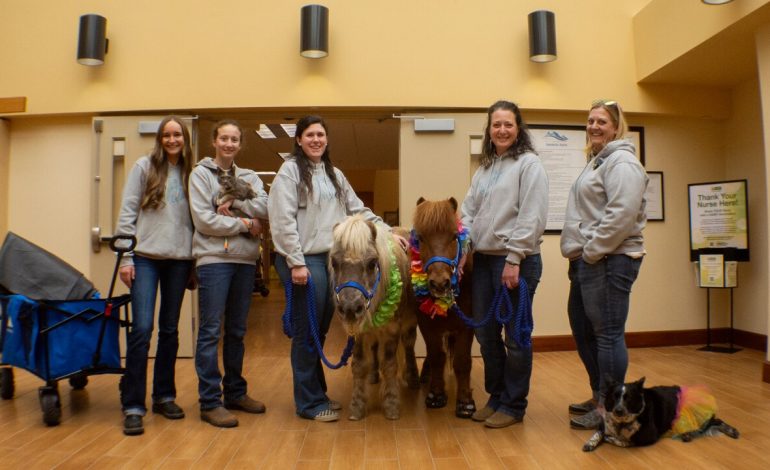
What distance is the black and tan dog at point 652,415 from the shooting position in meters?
2.56

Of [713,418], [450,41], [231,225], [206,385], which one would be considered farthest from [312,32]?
[713,418]

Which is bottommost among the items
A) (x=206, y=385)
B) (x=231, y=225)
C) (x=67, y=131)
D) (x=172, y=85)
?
(x=206, y=385)

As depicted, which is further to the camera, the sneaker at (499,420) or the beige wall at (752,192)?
the beige wall at (752,192)

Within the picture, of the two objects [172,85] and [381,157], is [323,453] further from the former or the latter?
[381,157]

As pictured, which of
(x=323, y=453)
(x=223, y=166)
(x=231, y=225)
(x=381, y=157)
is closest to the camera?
(x=323, y=453)

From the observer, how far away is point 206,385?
3047mm

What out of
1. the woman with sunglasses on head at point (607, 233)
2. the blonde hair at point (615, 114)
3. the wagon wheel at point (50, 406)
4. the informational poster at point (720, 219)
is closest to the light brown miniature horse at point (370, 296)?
the woman with sunglasses on head at point (607, 233)

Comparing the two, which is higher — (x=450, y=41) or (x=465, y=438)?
(x=450, y=41)

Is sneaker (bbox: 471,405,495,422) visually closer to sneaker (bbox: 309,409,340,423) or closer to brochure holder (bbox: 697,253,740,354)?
sneaker (bbox: 309,409,340,423)

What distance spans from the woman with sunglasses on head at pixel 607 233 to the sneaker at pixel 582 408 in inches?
9.6

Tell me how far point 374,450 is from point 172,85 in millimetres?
3984

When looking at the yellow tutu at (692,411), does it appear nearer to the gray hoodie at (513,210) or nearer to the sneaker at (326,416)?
the gray hoodie at (513,210)

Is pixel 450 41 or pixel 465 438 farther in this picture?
pixel 450 41

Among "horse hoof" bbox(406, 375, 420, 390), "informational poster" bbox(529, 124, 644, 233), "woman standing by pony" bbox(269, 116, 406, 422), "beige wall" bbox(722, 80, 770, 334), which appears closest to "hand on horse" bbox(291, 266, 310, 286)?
"woman standing by pony" bbox(269, 116, 406, 422)
